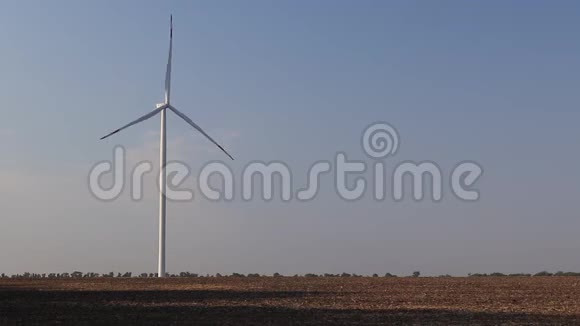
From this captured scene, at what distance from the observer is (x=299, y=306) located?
37562 millimetres

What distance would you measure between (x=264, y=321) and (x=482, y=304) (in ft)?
38.2

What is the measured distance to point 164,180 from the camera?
76.2 meters

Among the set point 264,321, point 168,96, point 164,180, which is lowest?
point 264,321

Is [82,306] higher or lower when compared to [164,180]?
lower

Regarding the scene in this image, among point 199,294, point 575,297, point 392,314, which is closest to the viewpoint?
point 392,314

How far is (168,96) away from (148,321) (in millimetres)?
49347

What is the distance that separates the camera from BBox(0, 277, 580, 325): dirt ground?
31.4 meters

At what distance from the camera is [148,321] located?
30.9m

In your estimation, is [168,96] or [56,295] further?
[168,96]

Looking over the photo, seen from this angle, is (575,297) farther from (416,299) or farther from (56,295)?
(56,295)

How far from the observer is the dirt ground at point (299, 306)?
31406mm

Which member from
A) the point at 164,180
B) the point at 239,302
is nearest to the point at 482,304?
the point at 239,302

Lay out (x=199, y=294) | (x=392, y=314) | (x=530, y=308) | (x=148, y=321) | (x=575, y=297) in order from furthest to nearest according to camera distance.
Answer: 1. (x=199, y=294)
2. (x=575, y=297)
3. (x=530, y=308)
4. (x=392, y=314)
5. (x=148, y=321)

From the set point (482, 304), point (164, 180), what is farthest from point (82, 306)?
point (164, 180)
